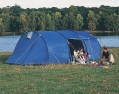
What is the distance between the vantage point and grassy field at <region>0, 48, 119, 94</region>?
13.8 metres

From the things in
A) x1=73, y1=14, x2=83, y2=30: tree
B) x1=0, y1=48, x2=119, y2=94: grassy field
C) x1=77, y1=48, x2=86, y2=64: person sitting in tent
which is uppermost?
x1=0, y1=48, x2=119, y2=94: grassy field

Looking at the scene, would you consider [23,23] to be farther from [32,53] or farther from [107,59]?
[107,59]

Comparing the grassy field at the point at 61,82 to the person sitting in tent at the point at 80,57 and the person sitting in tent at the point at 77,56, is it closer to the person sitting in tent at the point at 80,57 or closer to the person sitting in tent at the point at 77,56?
the person sitting in tent at the point at 80,57

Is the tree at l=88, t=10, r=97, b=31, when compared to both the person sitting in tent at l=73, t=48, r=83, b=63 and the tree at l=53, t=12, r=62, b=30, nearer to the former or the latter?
the tree at l=53, t=12, r=62, b=30

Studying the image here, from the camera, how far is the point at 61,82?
15.7 metres

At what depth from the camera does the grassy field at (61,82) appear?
13776 mm

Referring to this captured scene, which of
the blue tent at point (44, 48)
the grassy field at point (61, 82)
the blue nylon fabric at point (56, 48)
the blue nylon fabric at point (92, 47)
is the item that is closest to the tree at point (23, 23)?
the blue nylon fabric at point (92, 47)

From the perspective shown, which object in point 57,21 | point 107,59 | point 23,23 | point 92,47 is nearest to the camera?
point 107,59

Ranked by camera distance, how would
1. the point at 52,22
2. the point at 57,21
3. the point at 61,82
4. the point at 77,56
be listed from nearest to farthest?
the point at 61,82 → the point at 77,56 → the point at 52,22 → the point at 57,21

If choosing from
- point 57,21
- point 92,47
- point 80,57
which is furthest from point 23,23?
point 80,57

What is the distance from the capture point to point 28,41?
82.2 ft

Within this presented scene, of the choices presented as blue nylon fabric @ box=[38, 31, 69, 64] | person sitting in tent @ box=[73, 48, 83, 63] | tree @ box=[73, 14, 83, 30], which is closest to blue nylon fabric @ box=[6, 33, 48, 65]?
blue nylon fabric @ box=[38, 31, 69, 64]

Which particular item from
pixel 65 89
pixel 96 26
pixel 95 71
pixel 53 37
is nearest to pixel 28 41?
pixel 53 37

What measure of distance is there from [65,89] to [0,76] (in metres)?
5.03
